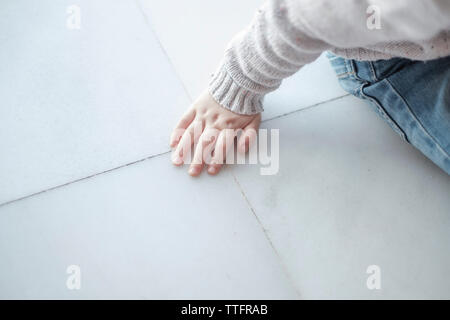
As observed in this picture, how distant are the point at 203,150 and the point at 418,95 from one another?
36 cm

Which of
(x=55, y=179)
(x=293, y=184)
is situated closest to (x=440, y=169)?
(x=293, y=184)

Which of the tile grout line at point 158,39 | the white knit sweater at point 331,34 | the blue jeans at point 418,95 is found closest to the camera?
the white knit sweater at point 331,34

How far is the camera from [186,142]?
0.66 meters

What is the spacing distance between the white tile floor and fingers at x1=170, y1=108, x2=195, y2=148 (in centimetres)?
2

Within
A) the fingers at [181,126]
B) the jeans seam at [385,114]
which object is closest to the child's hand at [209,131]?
the fingers at [181,126]

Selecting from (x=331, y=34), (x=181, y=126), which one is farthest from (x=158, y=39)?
(x=331, y=34)

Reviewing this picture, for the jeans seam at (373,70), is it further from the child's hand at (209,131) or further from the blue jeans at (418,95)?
the child's hand at (209,131)

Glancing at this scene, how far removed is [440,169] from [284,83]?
32 centimetres

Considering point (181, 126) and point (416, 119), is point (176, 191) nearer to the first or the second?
point (181, 126)

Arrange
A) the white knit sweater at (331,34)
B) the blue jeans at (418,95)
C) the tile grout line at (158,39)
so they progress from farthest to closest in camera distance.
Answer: the tile grout line at (158,39) < the blue jeans at (418,95) < the white knit sweater at (331,34)

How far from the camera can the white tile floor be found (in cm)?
60

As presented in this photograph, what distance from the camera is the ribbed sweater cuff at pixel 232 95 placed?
0.63m

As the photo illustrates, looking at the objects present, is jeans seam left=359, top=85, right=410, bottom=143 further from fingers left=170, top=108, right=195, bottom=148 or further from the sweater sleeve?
fingers left=170, top=108, right=195, bottom=148

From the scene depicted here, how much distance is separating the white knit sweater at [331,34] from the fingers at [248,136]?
89mm
